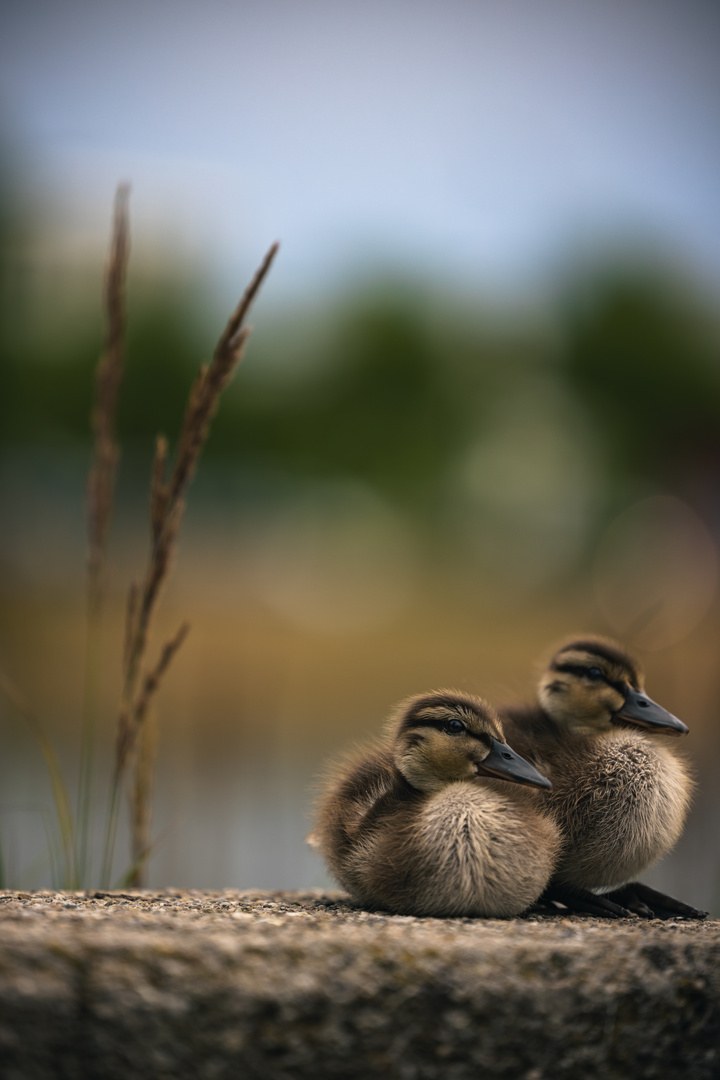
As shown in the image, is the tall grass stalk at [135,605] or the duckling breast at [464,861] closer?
the duckling breast at [464,861]

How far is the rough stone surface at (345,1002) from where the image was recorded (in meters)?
1.56

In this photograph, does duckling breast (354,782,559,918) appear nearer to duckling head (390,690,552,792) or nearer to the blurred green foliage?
duckling head (390,690,552,792)

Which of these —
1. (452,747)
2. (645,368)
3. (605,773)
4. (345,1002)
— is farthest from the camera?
(645,368)

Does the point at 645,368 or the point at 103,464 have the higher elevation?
the point at 645,368

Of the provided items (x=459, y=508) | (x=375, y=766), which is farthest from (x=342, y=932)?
(x=459, y=508)

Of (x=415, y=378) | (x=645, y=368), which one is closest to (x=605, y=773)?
(x=415, y=378)

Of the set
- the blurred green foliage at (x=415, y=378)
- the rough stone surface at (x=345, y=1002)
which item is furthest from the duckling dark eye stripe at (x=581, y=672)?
the blurred green foliage at (x=415, y=378)

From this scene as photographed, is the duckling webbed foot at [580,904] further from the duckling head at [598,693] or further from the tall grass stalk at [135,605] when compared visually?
the tall grass stalk at [135,605]

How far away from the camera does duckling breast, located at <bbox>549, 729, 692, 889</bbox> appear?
7.87 ft

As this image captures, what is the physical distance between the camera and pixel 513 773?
7.67 feet

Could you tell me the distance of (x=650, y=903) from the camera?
260 cm

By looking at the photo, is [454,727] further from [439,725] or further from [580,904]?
[580,904]

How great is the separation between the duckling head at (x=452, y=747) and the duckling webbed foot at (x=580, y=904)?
0.35 metres

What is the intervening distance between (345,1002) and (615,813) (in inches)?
40.0
